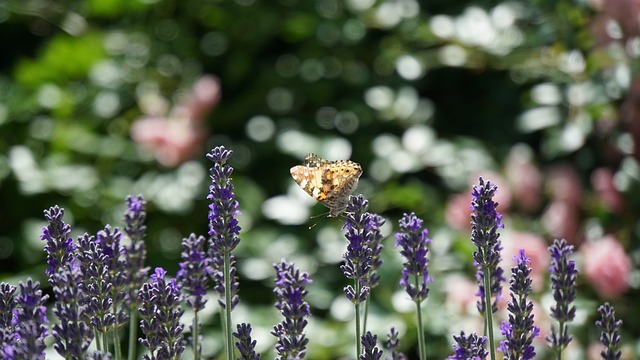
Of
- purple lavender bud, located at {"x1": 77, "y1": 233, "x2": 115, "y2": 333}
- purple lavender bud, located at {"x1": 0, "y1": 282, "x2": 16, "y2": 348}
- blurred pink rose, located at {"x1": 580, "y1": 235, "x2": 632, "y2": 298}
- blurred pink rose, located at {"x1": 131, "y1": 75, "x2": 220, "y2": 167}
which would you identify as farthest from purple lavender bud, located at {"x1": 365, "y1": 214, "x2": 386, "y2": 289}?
blurred pink rose, located at {"x1": 131, "y1": 75, "x2": 220, "y2": 167}

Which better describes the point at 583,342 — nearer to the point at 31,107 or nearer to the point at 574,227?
the point at 574,227

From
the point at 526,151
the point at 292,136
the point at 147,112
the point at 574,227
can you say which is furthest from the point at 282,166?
the point at 574,227

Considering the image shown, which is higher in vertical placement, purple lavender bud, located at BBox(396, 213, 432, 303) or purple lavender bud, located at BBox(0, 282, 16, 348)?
purple lavender bud, located at BBox(396, 213, 432, 303)

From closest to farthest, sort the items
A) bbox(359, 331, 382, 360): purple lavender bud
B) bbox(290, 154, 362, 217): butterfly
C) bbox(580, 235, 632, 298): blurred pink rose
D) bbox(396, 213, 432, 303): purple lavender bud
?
bbox(359, 331, 382, 360): purple lavender bud < bbox(396, 213, 432, 303): purple lavender bud < bbox(290, 154, 362, 217): butterfly < bbox(580, 235, 632, 298): blurred pink rose

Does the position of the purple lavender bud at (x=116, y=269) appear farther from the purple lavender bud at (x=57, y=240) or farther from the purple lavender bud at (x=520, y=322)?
the purple lavender bud at (x=520, y=322)

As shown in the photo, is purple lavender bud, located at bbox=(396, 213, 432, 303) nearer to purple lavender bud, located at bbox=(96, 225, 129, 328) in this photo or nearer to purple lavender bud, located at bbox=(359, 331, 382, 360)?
purple lavender bud, located at bbox=(359, 331, 382, 360)
